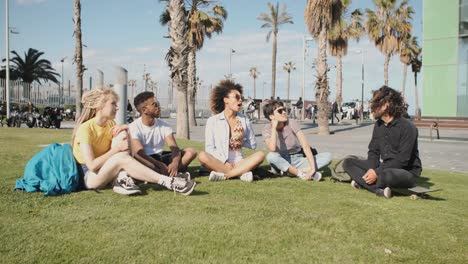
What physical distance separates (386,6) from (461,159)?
99.2ft

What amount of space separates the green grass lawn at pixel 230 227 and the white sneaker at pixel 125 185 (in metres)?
0.08

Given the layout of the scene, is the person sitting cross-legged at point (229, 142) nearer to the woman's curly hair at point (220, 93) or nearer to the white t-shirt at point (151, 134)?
the woman's curly hair at point (220, 93)

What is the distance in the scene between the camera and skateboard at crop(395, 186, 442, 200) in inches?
209

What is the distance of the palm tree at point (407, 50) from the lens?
40.2 meters

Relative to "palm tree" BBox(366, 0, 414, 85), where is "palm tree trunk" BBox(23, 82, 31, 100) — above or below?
below

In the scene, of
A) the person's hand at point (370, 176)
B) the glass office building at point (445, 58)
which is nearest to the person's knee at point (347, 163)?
the person's hand at point (370, 176)

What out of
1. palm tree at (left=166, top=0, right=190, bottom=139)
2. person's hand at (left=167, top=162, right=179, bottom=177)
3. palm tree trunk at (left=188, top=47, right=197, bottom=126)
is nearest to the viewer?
person's hand at (left=167, top=162, right=179, bottom=177)

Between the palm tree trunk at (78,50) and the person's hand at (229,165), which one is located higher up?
the palm tree trunk at (78,50)

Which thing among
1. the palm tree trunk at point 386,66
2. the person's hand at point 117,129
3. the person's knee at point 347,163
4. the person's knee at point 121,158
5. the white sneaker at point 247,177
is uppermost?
the palm tree trunk at point 386,66

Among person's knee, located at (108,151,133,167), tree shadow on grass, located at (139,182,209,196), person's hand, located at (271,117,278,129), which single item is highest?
person's hand, located at (271,117,278,129)

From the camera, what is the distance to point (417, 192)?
210 inches

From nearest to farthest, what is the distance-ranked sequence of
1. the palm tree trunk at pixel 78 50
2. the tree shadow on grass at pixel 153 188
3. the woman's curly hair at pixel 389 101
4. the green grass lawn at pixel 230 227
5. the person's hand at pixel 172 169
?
the green grass lawn at pixel 230 227, the tree shadow on grass at pixel 153 188, the woman's curly hair at pixel 389 101, the person's hand at pixel 172 169, the palm tree trunk at pixel 78 50

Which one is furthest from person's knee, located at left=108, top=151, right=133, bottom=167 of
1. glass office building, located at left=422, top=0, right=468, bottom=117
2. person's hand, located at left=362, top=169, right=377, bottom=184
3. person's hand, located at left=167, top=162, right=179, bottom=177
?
glass office building, located at left=422, top=0, right=468, bottom=117

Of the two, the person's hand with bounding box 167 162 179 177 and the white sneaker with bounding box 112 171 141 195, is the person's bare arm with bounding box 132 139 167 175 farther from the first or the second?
the white sneaker with bounding box 112 171 141 195
